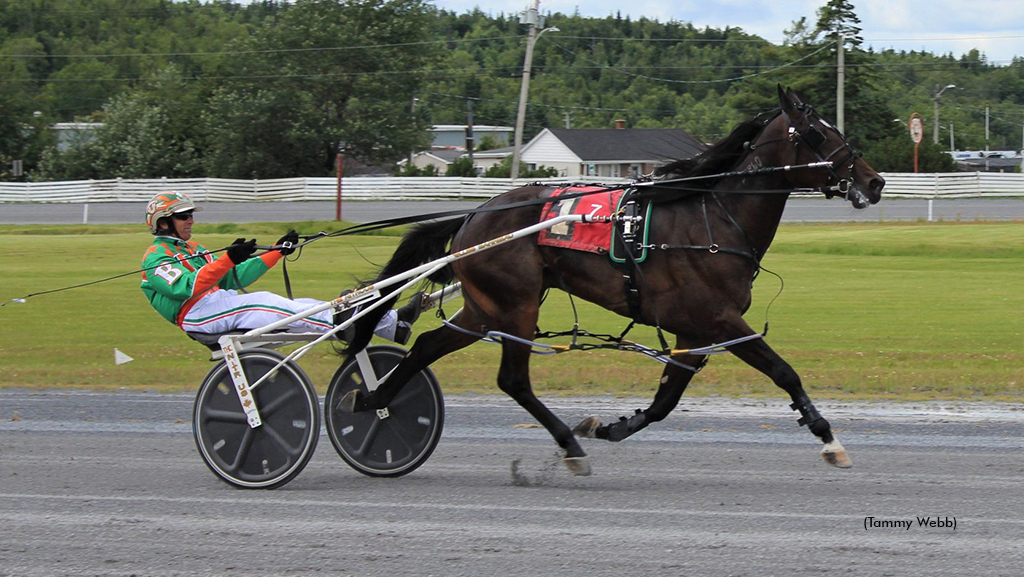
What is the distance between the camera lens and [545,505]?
202 inches

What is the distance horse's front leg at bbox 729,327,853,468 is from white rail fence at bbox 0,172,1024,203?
2915cm

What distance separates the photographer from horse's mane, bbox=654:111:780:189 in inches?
234

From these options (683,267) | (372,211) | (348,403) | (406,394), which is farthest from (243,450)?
(372,211)

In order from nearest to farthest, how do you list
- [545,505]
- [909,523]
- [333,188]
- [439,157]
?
[909,523] < [545,505] < [333,188] < [439,157]

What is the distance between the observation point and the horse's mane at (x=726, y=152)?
594cm

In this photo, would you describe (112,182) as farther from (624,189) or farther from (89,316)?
(624,189)

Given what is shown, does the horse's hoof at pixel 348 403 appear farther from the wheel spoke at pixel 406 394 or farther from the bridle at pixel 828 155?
the bridle at pixel 828 155

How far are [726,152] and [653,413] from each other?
144 centimetres

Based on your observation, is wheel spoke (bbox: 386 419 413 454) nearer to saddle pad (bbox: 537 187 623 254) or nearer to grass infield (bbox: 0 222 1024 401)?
grass infield (bbox: 0 222 1024 401)

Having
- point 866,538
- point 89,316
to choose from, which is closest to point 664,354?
point 866,538

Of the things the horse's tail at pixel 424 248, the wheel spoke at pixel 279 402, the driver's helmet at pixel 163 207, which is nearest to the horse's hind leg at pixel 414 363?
the wheel spoke at pixel 279 402

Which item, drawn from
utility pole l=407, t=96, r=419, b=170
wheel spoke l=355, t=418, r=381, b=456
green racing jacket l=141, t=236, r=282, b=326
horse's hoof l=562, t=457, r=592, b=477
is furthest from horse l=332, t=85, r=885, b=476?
utility pole l=407, t=96, r=419, b=170

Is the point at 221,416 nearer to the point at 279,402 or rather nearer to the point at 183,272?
the point at 279,402

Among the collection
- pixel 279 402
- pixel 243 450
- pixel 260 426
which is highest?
pixel 279 402
